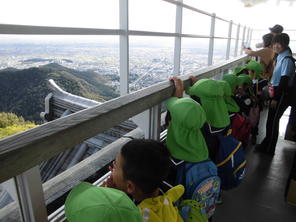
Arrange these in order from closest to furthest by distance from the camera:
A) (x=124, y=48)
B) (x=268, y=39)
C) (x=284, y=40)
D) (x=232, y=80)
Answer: (x=124, y=48), (x=232, y=80), (x=284, y=40), (x=268, y=39)

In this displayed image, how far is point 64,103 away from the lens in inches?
229

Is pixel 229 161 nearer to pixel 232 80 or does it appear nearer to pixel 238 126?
pixel 238 126

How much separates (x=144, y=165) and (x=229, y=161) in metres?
0.77

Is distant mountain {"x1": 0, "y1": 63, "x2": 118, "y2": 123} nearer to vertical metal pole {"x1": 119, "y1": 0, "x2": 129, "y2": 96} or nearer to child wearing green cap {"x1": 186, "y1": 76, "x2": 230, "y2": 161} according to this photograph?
vertical metal pole {"x1": 119, "y1": 0, "x2": 129, "y2": 96}

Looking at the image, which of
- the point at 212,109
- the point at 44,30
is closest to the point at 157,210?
the point at 212,109

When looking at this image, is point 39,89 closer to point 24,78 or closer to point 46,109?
point 24,78

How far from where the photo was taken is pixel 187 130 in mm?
1078

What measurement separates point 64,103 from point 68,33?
493 cm

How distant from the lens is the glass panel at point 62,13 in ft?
3.16

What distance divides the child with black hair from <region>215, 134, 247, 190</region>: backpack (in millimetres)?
631

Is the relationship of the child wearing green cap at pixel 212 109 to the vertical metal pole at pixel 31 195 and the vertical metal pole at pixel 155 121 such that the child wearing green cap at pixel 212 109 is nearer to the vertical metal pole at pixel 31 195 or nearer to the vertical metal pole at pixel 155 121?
the vertical metal pole at pixel 155 121

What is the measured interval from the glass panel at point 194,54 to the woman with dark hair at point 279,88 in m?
0.85

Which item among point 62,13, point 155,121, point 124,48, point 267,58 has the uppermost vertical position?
point 62,13

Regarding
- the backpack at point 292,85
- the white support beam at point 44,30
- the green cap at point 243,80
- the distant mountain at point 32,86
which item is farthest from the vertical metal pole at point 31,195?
the backpack at point 292,85
